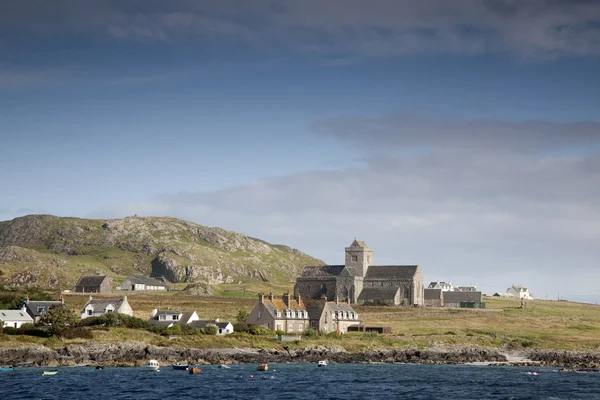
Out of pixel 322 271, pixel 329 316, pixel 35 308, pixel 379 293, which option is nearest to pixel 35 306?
pixel 35 308

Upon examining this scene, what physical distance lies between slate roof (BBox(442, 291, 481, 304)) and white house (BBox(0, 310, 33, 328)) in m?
109

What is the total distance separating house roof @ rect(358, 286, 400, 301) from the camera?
16938 cm

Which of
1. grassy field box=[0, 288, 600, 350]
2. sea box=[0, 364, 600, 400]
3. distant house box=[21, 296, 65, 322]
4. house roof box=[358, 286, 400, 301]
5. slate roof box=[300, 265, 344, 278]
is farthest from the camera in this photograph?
slate roof box=[300, 265, 344, 278]

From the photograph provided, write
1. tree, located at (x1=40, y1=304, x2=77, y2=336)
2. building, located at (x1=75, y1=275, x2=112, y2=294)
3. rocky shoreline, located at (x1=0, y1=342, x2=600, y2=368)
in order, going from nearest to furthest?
rocky shoreline, located at (x1=0, y1=342, x2=600, y2=368) < tree, located at (x1=40, y1=304, x2=77, y2=336) < building, located at (x1=75, y1=275, x2=112, y2=294)

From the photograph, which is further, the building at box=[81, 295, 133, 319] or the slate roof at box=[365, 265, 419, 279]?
the slate roof at box=[365, 265, 419, 279]

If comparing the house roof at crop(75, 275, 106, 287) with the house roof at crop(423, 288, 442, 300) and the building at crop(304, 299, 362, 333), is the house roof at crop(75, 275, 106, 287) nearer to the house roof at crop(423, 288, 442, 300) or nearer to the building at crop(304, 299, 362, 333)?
the house roof at crop(423, 288, 442, 300)

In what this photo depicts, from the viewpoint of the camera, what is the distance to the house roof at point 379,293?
556 ft

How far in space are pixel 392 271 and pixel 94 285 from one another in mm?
70997

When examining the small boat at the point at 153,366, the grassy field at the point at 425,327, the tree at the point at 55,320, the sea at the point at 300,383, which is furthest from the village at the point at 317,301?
the sea at the point at 300,383

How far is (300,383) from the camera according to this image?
237 ft

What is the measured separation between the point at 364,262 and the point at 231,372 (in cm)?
10083

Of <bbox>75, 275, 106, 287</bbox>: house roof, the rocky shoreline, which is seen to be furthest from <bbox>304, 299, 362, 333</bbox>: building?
<bbox>75, 275, 106, 287</bbox>: house roof

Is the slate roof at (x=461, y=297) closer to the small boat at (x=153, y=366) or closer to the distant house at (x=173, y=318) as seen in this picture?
the distant house at (x=173, y=318)

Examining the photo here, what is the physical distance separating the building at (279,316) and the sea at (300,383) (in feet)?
68.0
